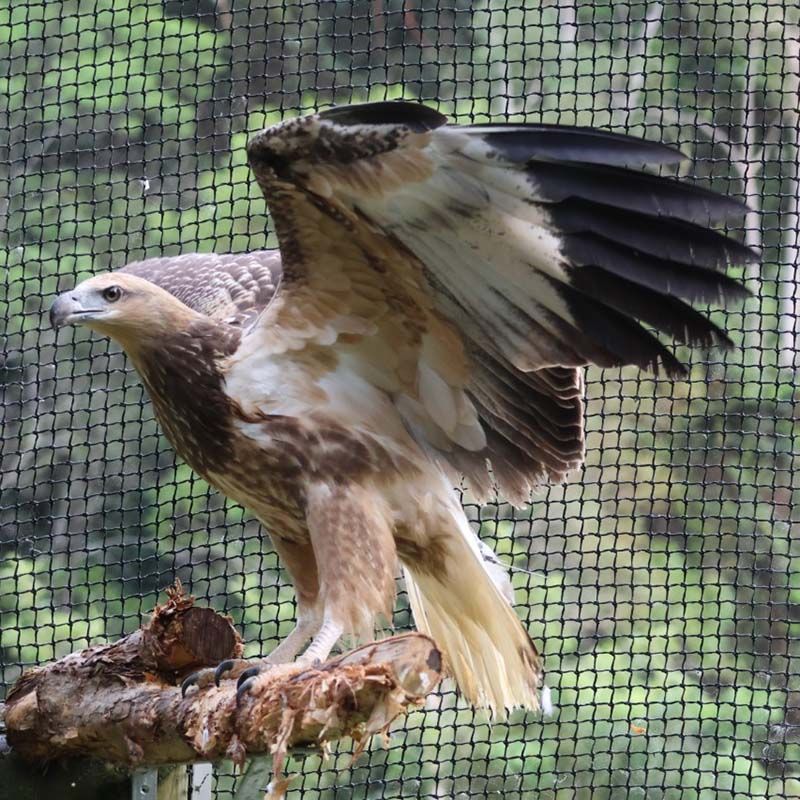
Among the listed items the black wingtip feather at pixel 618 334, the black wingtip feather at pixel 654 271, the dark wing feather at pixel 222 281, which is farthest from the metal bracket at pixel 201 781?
the black wingtip feather at pixel 654 271

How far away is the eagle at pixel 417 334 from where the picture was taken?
8.59 feet

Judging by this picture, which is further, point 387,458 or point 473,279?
point 387,458

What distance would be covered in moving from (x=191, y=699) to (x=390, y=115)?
1.11 metres

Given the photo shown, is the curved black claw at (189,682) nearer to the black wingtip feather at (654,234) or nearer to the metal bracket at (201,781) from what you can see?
the metal bracket at (201,781)

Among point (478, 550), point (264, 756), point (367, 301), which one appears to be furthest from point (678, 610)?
point (264, 756)

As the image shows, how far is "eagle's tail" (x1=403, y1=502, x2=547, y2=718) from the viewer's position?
3373 mm

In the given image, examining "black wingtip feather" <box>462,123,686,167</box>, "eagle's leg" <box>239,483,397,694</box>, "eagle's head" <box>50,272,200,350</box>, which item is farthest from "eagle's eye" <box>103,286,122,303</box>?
"black wingtip feather" <box>462,123,686,167</box>

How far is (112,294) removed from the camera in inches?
128

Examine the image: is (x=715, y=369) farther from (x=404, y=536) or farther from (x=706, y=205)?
(x=706, y=205)

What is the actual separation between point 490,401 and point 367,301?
35 centimetres

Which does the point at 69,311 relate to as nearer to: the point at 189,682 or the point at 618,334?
the point at 189,682

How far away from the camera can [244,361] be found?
324 centimetres

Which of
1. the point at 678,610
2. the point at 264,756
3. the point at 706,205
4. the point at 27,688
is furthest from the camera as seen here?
the point at 678,610

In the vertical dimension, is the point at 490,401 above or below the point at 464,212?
below
